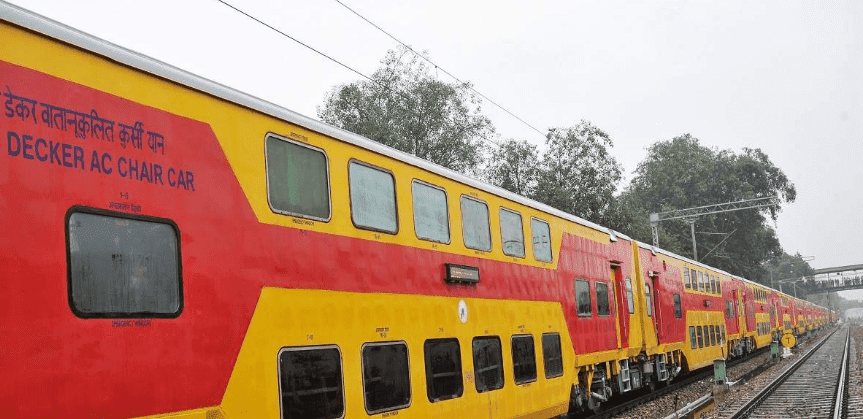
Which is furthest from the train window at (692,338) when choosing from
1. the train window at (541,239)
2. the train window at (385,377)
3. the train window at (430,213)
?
the train window at (385,377)

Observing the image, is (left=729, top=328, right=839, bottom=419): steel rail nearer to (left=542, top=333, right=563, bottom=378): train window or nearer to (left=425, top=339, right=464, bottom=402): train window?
(left=542, top=333, right=563, bottom=378): train window

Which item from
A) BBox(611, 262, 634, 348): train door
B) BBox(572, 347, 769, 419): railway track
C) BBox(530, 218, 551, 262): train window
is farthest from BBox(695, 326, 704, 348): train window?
BBox(530, 218, 551, 262): train window

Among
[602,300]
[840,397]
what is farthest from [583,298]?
[840,397]

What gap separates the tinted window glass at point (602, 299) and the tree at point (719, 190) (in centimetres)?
5746

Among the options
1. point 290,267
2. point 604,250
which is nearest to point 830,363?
point 604,250

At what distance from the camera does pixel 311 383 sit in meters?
6.50

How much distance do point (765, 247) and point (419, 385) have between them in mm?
76121

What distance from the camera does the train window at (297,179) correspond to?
6.51 m

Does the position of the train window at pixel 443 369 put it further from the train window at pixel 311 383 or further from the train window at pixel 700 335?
the train window at pixel 700 335

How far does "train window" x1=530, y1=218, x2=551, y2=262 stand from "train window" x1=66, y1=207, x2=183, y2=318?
25.7 ft

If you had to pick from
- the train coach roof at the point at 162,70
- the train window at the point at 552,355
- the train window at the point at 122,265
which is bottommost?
the train window at the point at 552,355

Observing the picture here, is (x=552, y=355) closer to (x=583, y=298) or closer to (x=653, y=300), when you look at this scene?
(x=583, y=298)

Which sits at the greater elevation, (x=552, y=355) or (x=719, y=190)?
(x=719, y=190)

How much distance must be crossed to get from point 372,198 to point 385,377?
5.96 ft
